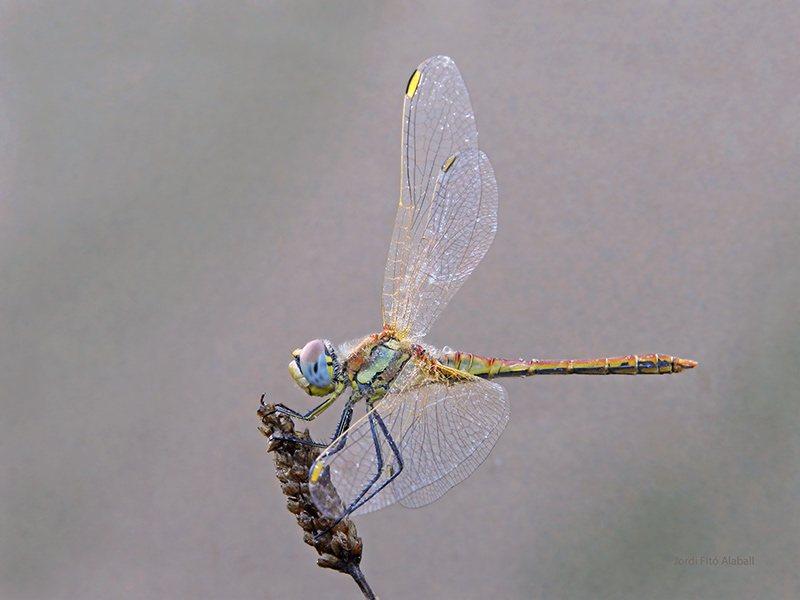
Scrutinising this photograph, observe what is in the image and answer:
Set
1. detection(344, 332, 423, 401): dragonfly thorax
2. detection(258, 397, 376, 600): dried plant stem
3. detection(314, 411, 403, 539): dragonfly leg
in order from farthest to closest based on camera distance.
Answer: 1. detection(344, 332, 423, 401): dragonfly thorax
2. detection(314, 411, 403, 539): dragonfly leg
3. detection(258, 397, 376, 600): dried plant stem

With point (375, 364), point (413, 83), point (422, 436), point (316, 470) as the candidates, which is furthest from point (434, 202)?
point (316, 470)

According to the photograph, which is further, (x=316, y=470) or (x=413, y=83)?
(x=413, y=83)

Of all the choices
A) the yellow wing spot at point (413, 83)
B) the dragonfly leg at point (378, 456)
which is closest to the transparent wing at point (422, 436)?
the dragonfly leg at point (378, 456)

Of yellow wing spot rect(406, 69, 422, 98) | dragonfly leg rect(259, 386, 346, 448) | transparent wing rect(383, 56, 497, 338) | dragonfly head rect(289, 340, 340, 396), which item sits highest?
yellow wing spot rect(406, 69, 422, 98)

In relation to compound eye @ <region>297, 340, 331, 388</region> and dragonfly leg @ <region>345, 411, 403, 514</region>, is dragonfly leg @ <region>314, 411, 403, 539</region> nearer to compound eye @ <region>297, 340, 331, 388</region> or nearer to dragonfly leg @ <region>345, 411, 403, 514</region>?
dragonfly leg @ <region>345, 411, 403, 514</region>

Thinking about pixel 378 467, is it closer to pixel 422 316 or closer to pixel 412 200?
pixel 422 316

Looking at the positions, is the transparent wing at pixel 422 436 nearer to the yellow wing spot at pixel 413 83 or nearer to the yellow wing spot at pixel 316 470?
the yellow wing spot at pixel 316 470

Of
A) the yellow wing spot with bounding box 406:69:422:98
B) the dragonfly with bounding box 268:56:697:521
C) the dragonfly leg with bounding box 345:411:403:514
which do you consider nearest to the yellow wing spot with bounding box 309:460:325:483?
the dragonfly with bounding box 268:56:697:521

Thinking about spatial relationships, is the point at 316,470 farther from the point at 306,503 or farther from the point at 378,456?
the point at 378,456
